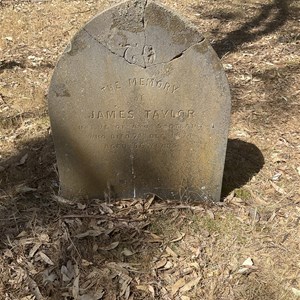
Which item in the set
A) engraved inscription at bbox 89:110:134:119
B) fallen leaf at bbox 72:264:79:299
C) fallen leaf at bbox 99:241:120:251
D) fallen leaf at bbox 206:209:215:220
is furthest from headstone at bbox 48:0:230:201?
fallen leaf at bbox 72:264:79:299

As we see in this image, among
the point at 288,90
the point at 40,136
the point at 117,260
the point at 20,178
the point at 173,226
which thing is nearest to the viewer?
the point at 117,260

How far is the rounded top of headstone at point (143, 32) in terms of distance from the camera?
2.66 metres

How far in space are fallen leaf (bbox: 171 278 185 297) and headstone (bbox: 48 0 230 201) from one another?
0.73 metres

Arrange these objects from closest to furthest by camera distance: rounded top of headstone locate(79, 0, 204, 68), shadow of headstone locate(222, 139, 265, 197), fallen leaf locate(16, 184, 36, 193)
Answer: rounded top of headstone locate(79, 0, 204, 68), fallen leaf locate(16, 184, 36, 193), shadow of headstone locate(222, 139, 265, 197)

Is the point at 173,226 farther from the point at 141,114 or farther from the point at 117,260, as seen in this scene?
the point at 141,114

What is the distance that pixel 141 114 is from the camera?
3117 mm

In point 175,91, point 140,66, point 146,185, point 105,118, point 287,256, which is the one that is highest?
point 140,66

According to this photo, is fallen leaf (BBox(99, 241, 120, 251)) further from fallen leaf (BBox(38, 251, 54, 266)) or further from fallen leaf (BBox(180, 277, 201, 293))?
fallen leaf (BBox(180, 277, 201, 293))

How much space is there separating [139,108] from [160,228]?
0.88m

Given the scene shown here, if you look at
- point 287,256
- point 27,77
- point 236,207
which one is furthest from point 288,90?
point 27,77

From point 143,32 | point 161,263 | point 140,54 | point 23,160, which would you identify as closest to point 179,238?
point 161,263

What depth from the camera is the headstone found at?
9.05 ft

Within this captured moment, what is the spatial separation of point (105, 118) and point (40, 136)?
1.46 m

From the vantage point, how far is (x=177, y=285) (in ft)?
9.59
